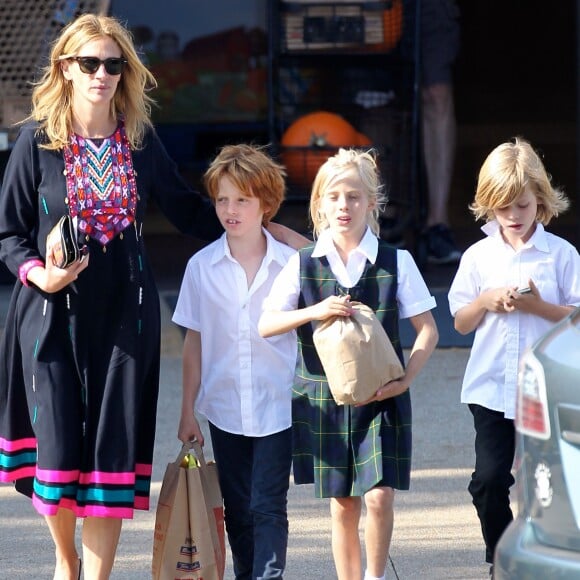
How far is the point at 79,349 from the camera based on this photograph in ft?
12.4

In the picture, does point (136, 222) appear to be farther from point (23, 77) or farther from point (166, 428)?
point (23, 77)

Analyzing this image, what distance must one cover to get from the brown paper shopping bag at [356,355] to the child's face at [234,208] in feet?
1.54

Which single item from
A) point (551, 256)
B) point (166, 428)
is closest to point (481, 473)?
point (551, 256)

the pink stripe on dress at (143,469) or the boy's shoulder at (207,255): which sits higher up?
the boy's shoulder at (207,255)

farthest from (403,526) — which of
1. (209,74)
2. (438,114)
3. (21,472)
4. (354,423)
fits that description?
(209,74)

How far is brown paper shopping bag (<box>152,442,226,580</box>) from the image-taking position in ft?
12.6

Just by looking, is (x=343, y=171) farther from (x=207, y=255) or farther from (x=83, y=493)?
(x=83, y=493)

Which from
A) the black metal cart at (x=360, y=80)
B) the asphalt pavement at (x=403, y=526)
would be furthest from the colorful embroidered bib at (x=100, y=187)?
the black metal cart at (x=360, y=80)

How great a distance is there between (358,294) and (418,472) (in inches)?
69.4

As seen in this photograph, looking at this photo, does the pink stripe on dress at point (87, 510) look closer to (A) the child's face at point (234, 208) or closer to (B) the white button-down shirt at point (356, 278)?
(B) the white button-down shirt at point (356, 278)

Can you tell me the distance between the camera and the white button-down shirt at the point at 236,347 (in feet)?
13.0

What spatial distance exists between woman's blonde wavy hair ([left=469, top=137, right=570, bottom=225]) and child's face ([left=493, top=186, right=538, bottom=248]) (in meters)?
0.02

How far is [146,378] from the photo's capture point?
153 inches

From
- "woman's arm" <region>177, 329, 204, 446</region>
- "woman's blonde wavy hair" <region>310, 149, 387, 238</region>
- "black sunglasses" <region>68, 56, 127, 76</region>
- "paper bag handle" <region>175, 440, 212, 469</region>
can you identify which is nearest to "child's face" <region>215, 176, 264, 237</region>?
"woman's blonde wavy hair" <region>310, 149, 387, 238</region>
